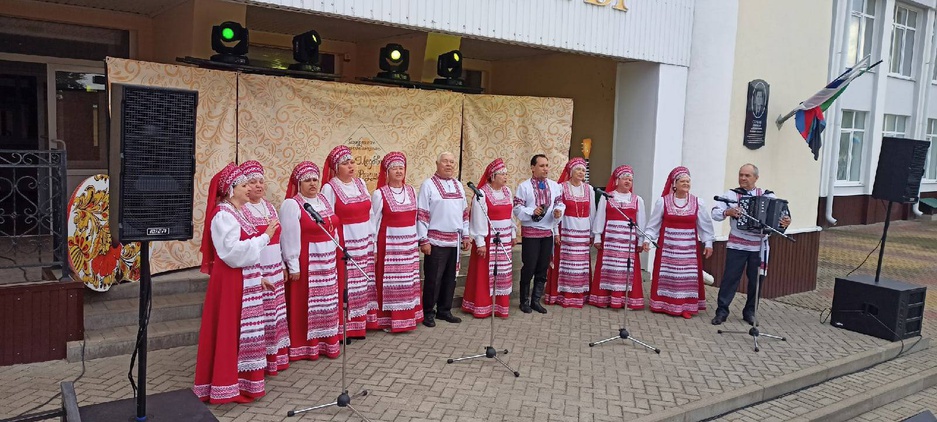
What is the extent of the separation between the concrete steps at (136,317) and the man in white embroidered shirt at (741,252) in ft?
17.5

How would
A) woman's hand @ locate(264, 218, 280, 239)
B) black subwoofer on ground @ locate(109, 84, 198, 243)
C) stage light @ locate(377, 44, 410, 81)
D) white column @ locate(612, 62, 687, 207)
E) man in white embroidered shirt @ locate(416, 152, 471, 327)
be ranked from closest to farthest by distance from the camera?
black subwoofer on ground @ locate(109, 84, 198, 243) < woman's hand @ locate(264, 218, 280, 239) < man in white embroidered shirt @ locate(416, 152, 471, 327) < stage light @ locate(377, 44, 410, 81) < white column @ locate(612, 62, 687, 207)

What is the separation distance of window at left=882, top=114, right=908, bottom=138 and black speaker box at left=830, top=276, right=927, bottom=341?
13.8m

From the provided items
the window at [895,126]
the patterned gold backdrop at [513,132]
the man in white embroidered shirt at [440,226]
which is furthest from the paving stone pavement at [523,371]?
the window at [895,126]

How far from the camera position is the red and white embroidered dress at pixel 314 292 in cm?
591

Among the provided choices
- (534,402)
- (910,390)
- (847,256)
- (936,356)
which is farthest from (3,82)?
(847,256)

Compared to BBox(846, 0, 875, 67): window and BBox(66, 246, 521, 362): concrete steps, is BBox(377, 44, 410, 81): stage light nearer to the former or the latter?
BBox(66, 246, 521, 362): concrete steps

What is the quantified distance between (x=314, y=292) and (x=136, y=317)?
1.64 metres

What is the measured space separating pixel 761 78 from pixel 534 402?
6713 mm

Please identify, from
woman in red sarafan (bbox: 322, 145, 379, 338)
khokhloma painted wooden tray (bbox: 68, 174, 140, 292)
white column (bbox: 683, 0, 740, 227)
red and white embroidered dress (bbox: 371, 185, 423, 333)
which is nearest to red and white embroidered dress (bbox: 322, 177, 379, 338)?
woman in red sarafan (bbox: 322, 145, 379, 338)

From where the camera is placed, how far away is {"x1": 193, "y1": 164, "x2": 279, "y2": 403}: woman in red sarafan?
16.0ft

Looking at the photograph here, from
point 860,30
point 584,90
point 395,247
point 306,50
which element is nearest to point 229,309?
point 395,247

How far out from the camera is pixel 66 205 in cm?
568

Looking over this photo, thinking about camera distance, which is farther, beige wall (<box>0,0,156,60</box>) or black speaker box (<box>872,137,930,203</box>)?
beige wall (<box>0,0,156,60</box>)

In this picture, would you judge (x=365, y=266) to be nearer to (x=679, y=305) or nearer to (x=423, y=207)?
(x=423, y=207)
